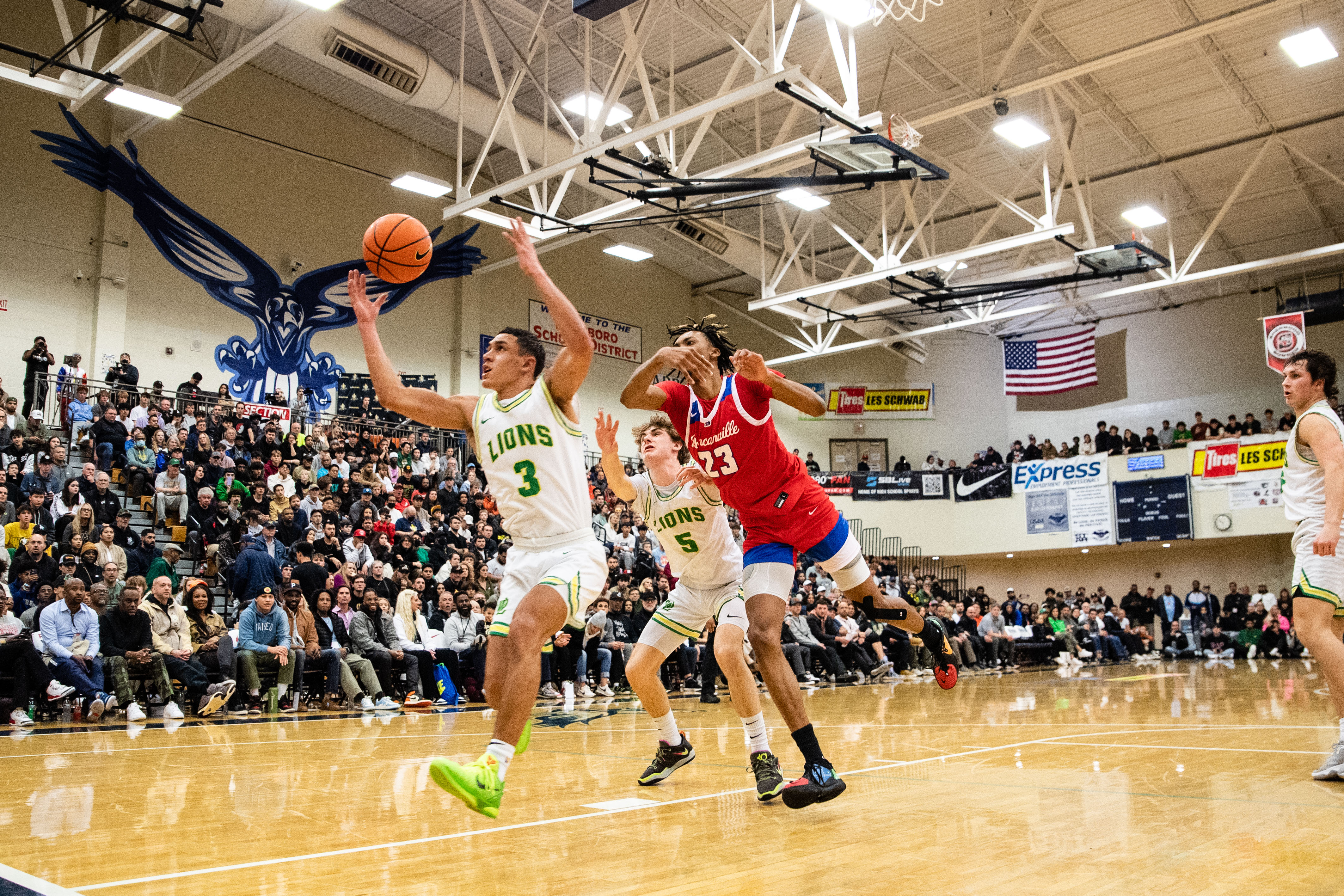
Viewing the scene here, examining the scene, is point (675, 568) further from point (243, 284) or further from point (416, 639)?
point (243, 284)

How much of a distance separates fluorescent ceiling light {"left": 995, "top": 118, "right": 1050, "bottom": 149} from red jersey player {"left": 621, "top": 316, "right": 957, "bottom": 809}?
12.9m

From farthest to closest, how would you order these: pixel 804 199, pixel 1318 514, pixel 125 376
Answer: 1. pixel 804 199
2. pixel 125 376
3. pixel 1318 514

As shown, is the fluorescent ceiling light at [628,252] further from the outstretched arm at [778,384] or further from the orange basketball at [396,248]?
the outstretched arm at [778,384]

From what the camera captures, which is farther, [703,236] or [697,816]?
[703,236]

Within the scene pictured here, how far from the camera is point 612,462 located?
503 cm

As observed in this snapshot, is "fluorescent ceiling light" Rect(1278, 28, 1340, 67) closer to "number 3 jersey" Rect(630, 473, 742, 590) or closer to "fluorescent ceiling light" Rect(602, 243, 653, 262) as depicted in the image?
"fluorescent ceiling light" Rect(602, 243, 653, 262)

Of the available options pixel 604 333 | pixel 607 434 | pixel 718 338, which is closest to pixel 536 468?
pixel 607 434

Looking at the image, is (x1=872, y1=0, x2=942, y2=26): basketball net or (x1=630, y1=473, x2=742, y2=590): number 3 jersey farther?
(x1=872, y1=0, x2=942, y2=26): basketball net

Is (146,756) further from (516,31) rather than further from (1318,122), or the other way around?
(1318,122)

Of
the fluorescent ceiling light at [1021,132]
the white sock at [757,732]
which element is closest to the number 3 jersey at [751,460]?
the white sock at [757,732]

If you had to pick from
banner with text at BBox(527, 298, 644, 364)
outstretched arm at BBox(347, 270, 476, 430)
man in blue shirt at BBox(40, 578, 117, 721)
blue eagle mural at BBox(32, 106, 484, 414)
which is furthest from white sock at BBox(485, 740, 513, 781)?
banner with text at BBox(527, 298, 644, 364)

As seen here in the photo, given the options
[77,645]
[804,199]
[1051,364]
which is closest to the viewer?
[77,645]

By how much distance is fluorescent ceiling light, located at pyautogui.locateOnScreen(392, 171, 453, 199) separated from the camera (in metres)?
16.7

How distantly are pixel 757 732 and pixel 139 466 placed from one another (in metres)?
12.3
